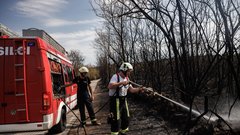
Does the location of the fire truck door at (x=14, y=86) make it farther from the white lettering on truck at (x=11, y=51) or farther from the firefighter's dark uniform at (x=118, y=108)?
Result: the firefighter's dark uniform at (x=118, y=108)

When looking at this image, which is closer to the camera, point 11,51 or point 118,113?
point 118,113

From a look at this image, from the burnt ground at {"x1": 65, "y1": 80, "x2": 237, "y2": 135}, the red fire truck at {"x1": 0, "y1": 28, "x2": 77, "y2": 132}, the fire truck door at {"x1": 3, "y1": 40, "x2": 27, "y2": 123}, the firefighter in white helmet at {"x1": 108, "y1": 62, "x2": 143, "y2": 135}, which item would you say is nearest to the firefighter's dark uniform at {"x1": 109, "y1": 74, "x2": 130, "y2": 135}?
the firefighter in white helmet at {"x1": 108, "y1": 62, "x2": 143, "y2": 135}

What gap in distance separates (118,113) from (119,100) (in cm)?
31

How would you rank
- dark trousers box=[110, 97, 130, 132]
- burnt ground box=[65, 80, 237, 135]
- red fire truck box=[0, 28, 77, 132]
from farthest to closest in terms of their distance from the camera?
red fire truck box=[0, 28, 77, 132], dark trousers box=[110, 97, 130, 132], burnt ground box=[65, 80, 237, 135]

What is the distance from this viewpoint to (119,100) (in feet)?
22.8

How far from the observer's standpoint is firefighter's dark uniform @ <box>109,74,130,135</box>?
676 centimetres

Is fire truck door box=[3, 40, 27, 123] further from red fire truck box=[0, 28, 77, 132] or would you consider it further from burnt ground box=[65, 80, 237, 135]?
burnt ground box=[65, 80, 237, 135]

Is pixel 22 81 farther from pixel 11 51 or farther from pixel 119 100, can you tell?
pixel 119 100

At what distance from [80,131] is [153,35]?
24.0 ft

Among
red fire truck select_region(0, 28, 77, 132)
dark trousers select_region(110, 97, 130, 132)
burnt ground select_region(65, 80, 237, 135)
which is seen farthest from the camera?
red fire truck select_region(0, 28, 77, 132)

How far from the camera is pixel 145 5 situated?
10.7 meters

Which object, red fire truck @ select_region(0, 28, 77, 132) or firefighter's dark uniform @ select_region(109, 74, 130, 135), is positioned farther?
red fire truck @ select_region(0, 28, 77, 132)

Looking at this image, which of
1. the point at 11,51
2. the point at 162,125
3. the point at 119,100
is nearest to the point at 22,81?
the point at 11,51

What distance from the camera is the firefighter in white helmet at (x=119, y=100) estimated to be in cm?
677
